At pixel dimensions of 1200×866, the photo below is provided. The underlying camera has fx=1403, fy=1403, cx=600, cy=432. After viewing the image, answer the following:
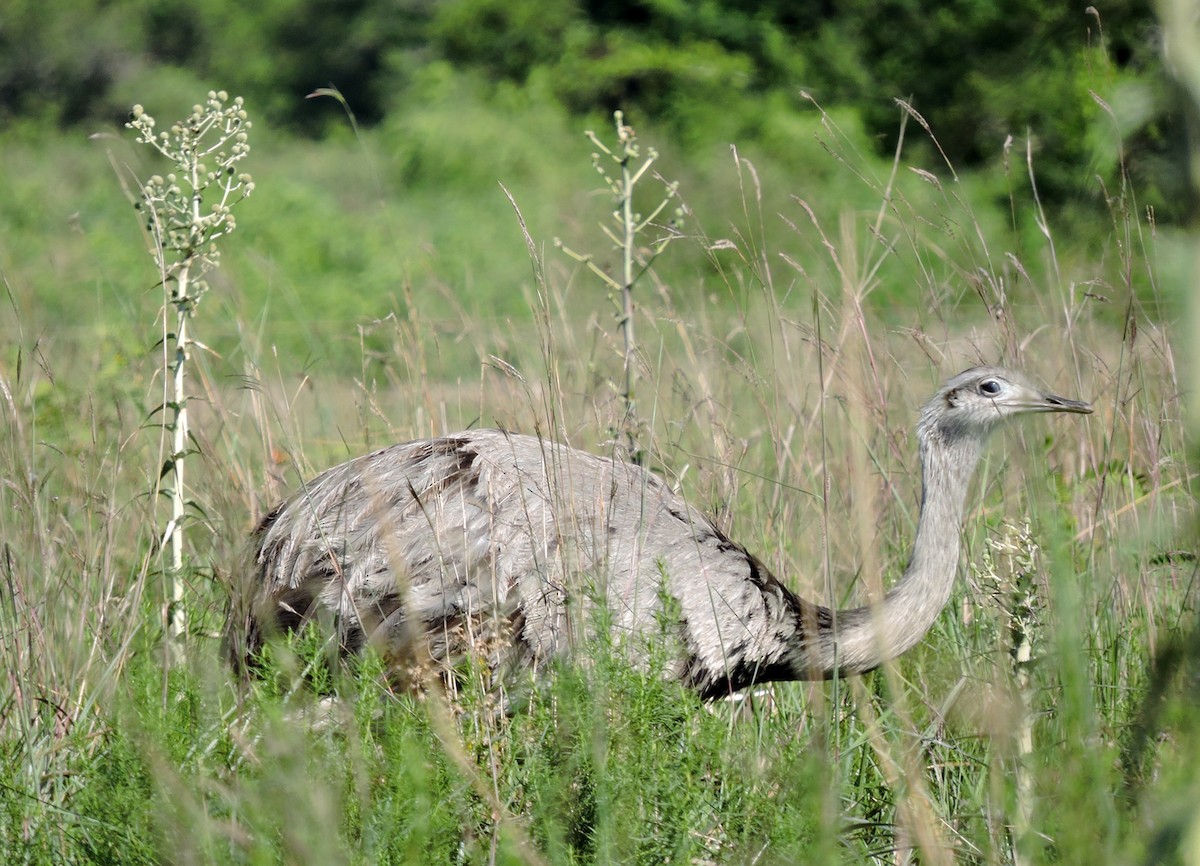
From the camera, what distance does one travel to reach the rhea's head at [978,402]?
11.4 ft

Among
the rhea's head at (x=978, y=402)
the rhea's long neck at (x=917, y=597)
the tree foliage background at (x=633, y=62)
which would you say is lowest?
the rhea's long neck at (x=917, y=597)

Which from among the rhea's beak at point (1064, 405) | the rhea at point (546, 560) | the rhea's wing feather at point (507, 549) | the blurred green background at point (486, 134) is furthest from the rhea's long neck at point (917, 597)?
the blurred green background at point (486, 134)

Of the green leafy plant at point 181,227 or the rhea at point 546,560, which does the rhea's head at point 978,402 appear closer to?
the rhea at point 546,560

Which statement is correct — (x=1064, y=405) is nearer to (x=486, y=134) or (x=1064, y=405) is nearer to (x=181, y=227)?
(x=181, y=227)

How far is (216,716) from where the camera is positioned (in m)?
2.41

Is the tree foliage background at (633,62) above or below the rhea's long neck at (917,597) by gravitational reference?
above

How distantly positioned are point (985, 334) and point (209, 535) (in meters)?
2.30

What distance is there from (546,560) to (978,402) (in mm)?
1176

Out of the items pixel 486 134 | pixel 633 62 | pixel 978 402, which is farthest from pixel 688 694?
pixel 633 62

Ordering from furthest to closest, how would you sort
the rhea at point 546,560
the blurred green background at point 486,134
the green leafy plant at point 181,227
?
the blurred green background at point 486,134, the rhea at point 546,560, the green leafy plant at point 181,227

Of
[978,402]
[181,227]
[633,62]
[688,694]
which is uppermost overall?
[633,62]

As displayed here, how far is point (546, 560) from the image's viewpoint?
3180 millimetres

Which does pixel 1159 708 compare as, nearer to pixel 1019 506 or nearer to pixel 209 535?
pixel 1019 506

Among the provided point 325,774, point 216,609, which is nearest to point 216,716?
point 325,774
